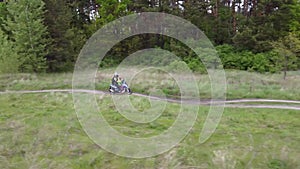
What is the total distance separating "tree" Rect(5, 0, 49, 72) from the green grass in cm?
1374

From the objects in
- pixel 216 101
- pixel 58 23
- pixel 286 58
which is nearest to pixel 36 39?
pixel 58 23

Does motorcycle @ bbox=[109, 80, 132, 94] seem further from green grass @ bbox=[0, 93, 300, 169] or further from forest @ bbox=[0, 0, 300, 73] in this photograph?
forest @ bbox=[0, 0, 300, 73]

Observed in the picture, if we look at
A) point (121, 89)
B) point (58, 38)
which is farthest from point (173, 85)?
point (58, 38)

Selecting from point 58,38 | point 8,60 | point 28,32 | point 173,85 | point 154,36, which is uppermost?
point 28,32

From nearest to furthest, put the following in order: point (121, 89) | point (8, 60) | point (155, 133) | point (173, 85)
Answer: point (155, 133), point (121, 89), point (173, 85), point (8, 60)

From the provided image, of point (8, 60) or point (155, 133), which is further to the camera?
point (8, 60)

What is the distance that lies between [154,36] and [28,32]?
52.9 feet

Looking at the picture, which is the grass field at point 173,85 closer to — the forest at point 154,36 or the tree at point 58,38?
the forest at point 154,36

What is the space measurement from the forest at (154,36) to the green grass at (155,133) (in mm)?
12720

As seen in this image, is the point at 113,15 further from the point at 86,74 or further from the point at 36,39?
the point at 86,74

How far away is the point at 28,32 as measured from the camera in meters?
26.8

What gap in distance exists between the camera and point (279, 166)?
8.03 metres

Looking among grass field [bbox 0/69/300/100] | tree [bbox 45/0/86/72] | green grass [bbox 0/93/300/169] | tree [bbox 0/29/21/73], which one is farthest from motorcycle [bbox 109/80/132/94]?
tree [bbox 45/0/86/72]

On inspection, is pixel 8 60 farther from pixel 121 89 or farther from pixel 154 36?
pixel 154 36
